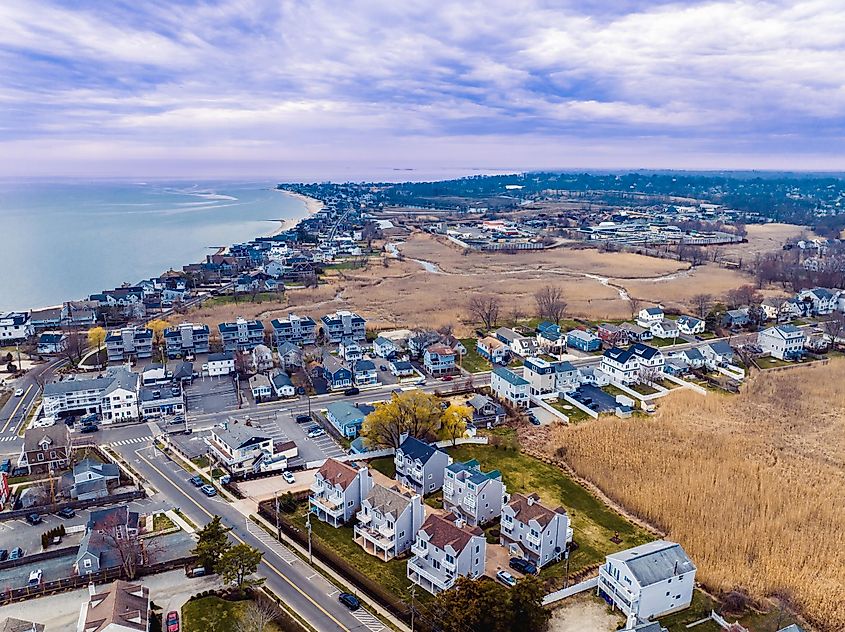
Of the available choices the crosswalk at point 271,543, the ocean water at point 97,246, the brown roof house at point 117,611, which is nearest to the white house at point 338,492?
the crosswalk at point 271,543

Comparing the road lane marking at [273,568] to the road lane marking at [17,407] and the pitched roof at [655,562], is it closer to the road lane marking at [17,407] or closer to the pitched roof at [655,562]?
the pitched roof at [655,562]

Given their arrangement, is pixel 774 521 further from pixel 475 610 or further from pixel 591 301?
pixel 591 301

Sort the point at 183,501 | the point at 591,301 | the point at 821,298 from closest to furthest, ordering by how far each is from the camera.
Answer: the point at 183,501 → the point at 821,298 → the point at 591,301

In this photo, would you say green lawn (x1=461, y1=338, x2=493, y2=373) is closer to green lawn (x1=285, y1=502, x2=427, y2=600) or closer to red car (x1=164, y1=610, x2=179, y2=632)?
green lawn (x1=285, y1=502, x2=427, y2=600)

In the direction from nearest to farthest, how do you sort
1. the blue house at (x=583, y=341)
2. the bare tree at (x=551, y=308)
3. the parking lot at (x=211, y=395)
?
the parking lot at (x=211, y=395)
the blue house at (x=583, y=341)
the bare tree at (x=551, y=308)

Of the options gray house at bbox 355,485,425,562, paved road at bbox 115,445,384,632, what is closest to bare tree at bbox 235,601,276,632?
paved road at bbox 115,445,384,632

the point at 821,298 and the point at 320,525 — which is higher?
the point at 821,298

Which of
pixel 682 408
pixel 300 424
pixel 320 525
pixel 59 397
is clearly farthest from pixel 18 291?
pixel 682 408
